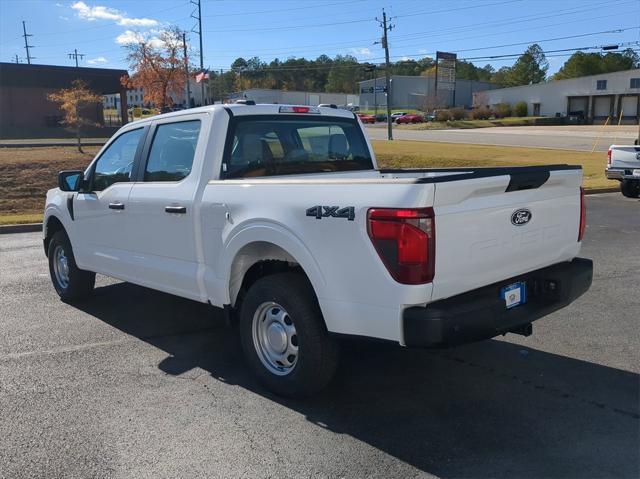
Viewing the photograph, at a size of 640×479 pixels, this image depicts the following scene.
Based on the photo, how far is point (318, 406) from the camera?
3980mm

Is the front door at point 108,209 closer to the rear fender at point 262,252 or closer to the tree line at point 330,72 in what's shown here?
the rear fender at point 262,252

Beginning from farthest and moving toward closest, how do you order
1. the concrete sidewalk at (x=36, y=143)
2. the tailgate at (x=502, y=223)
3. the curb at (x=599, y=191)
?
the concrete sidewalk at (x=36, y=143) → the curb at (x=599, y=191) → the tailgate at (x=502, y=223)

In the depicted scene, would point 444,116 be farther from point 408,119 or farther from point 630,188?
point 630,188

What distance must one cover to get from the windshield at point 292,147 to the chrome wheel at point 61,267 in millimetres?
3003

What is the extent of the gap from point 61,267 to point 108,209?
1657 mm

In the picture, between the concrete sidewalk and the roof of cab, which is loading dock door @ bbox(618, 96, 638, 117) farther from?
A: the roof of cab

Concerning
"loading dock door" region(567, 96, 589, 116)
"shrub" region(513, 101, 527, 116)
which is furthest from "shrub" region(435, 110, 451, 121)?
"loading dock door" region(567, 96, 589, 116)

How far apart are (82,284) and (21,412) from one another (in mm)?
2748

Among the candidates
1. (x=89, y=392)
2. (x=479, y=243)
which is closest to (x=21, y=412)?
(x=89, y=392)

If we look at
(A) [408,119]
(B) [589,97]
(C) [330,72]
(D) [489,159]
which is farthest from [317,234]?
(C) [330,72]

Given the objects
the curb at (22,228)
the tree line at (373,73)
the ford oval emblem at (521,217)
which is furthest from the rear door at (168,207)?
the tree line at (373,73)

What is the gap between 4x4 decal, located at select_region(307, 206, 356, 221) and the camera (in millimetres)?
3398

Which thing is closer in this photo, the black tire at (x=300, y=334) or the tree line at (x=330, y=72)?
the black tire at (x=300, y=334)

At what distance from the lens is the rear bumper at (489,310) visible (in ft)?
10.7
